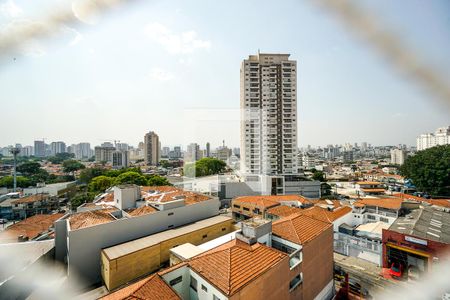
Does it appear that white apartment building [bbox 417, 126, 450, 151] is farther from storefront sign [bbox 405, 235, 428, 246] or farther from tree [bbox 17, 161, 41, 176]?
tree [bbox 17, 161, 41, 176]

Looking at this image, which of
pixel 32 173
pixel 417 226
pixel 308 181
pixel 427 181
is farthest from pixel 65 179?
pixel 427 181

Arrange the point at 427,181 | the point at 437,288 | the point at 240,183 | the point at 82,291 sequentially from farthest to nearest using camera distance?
the point at 240,183 < the point at 427,181 < the point at 82,291 < the point at 437,288

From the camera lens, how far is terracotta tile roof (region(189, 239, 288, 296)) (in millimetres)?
2859

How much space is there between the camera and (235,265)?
3.14 metres

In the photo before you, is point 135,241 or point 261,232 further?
point 135,241

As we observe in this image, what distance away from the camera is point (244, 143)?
15.1 m

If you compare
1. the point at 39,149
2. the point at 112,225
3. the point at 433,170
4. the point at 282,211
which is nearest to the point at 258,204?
the point at 282,211

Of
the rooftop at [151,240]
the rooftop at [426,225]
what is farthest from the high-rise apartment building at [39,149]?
the rooftop at [426,225]

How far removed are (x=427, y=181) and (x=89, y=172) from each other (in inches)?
1003

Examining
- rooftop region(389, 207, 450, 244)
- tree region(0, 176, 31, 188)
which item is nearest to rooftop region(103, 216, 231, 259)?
rooftop region(389, 207, 450, 244)

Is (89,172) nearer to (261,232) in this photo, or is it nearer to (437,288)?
(261,232)

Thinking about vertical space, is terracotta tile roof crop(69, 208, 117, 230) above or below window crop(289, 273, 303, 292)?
above

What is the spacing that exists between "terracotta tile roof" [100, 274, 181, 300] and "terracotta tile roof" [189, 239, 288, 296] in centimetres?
51

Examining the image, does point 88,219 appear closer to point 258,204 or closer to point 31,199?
point 258,204
